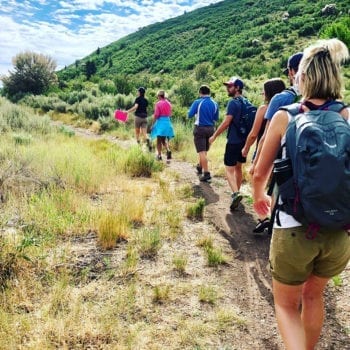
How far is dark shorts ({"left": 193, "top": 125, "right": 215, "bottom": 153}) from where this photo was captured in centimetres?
786

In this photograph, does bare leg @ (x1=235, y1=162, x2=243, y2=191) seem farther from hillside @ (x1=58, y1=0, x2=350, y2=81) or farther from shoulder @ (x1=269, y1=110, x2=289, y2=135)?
hillside @ (x1=58, y1=0, x2=350, y2=81)

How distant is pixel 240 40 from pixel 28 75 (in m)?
31.7

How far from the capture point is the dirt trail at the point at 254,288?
3115 mm

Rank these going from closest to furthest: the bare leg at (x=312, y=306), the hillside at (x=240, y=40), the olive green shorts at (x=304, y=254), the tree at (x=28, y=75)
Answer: the olive green shorts at (x=304, y=254)
the bare leg at (x=312, y=306)
the tree at (x=28, y=75)
the hillside at (x=240, y=40)

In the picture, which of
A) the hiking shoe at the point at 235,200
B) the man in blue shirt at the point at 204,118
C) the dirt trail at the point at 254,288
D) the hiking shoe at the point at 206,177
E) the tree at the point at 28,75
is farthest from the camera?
the tree at the point at 28,75

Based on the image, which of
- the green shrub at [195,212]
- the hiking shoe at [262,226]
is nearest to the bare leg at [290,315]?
the hiking shoe at [262,226]

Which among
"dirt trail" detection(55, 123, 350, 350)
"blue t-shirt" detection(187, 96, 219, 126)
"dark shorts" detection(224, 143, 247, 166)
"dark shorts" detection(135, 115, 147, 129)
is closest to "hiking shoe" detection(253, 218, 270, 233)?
"dirt trail" detection(55, 123, 350, 350)

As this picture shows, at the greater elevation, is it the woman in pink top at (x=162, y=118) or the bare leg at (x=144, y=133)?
the woman in pink top at (x=162, y=118)

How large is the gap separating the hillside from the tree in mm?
16606

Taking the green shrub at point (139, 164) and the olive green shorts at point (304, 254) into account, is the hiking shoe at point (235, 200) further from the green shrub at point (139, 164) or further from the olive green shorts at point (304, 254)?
the olive green shorts at point (304, 254)

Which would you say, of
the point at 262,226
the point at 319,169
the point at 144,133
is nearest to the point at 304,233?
the point at 319,169

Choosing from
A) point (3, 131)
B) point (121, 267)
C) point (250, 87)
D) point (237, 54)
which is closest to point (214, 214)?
point (121, 267)

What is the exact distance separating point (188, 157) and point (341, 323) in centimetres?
740

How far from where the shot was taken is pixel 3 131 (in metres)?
11.4
